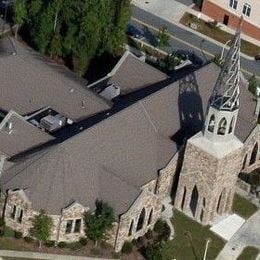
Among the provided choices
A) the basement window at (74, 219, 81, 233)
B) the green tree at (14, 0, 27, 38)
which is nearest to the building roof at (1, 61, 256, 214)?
the basement window at (74, 219, 81, 233)

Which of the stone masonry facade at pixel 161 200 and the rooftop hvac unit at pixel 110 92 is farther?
the rooftop hvac unit at pixel 110 92

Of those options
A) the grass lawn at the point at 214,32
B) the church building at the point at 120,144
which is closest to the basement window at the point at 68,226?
the church building at the point at 120,144

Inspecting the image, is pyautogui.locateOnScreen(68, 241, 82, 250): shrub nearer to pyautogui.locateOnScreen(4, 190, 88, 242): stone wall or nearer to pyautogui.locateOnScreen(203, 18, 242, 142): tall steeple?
pyautogui.locateOnScreen(4, 190, 88, 242): stone wall

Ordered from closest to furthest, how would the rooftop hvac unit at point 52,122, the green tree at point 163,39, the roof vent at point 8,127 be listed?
the roof vent at point 8,127
the rooftop hvac unit at point 52,122
the green tree at point 163,39

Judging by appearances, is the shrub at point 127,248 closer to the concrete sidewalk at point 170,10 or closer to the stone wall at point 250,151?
the stone wall at point 250,151

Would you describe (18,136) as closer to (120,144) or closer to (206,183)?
(120,144)
